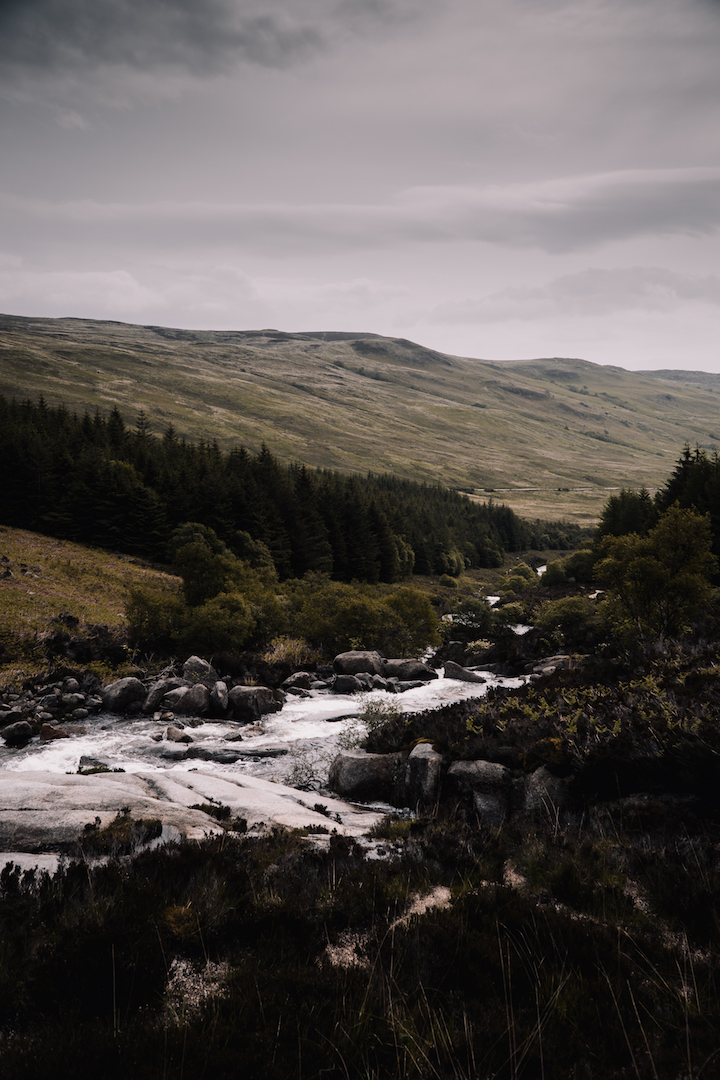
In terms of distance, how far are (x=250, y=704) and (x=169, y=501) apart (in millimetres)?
54480

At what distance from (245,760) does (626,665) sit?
15.5 metres

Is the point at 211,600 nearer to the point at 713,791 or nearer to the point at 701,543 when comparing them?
the point at 713,791

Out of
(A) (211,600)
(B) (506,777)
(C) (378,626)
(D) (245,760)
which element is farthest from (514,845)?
(C) (378,626)

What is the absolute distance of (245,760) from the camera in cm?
1836

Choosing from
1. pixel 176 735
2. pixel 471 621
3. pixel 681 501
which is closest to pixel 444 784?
pixel 176 735

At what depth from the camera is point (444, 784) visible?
14648mm

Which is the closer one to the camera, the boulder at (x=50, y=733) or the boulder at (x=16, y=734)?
the boulder at (x=16, y=734)

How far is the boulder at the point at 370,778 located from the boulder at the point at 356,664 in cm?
1499

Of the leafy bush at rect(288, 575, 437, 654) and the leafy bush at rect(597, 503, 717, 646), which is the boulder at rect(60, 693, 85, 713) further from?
the leafy bush at rect(597, 503, 717, 646)

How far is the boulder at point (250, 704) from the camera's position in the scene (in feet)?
75.6

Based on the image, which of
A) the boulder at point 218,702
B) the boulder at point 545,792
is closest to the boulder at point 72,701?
the boulder at point 218,702

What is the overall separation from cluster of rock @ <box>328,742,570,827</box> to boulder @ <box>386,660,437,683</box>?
15214mm

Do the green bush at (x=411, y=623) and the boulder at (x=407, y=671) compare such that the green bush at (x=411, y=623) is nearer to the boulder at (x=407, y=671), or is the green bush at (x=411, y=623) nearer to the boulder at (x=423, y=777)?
the boulder at (x=407, y=671)

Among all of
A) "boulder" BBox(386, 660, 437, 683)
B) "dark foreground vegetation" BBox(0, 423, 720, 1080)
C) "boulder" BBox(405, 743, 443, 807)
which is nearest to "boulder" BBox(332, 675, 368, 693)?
"boulder" BBox(386, 660, 437, 683)
